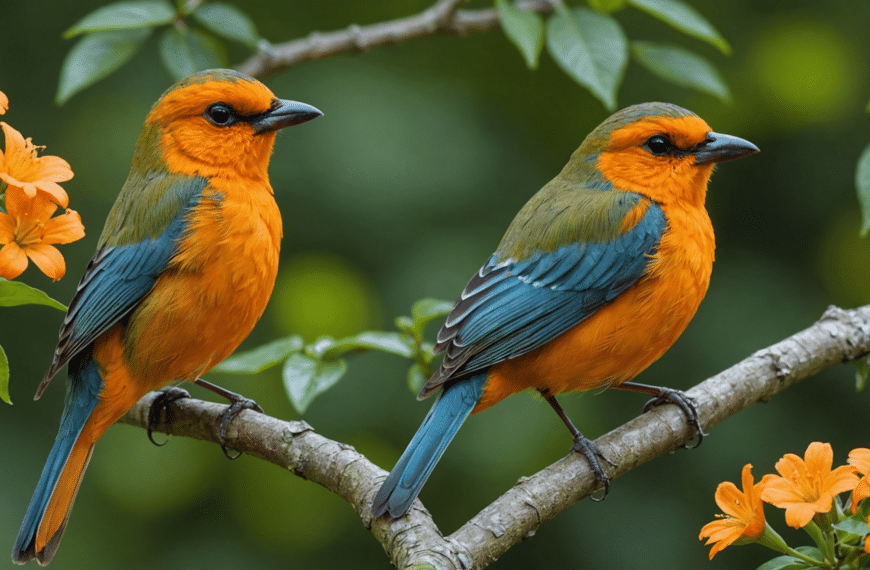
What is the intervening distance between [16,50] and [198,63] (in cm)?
207

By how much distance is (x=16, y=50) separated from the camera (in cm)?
492

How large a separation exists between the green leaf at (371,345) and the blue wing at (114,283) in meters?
0.58

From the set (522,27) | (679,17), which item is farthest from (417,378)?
(679,17)

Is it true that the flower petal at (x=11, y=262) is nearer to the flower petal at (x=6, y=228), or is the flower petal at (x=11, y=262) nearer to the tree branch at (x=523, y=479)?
the flower petal at (x=6, y=228)

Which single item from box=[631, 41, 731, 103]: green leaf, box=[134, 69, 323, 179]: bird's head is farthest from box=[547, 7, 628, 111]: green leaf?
box=[134, 69, 323, 179]: bird's head

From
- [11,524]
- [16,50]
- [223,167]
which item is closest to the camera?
[223,167]

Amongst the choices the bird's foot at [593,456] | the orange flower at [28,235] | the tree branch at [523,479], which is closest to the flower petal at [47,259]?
the orange flower at [28,235]

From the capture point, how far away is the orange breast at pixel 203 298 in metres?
2.82

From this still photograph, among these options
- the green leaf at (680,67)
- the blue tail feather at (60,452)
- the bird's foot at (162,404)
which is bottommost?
the bird's foot at (162,404)

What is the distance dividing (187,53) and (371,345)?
1.36m

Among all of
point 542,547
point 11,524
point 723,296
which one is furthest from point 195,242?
point 723,296

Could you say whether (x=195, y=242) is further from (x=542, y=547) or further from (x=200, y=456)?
(x=542, y=547)

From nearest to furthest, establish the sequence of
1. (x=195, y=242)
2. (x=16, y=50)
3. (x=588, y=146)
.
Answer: (x=195, y=242), (x=588, y=146), (x=16, y=50)

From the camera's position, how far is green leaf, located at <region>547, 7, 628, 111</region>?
3.07m
